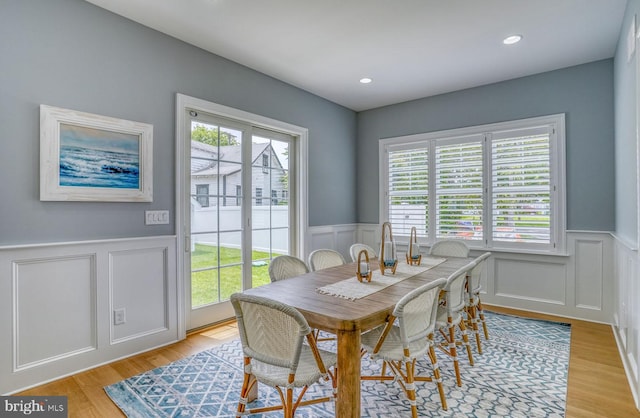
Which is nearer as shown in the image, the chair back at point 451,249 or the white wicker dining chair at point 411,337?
the white wicker dining chair at point 411,337

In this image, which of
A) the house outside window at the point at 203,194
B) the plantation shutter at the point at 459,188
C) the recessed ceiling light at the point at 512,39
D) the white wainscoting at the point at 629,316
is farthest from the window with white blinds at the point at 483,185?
the house outside window at the point at 203,194

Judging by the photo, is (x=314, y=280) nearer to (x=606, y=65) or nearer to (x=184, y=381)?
(x=184, y=381)

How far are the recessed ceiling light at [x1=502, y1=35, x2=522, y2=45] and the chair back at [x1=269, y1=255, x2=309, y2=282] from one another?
2811 mm

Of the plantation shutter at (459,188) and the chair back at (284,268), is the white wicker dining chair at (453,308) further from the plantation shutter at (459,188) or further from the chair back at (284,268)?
the plantation shutter at (459,188)

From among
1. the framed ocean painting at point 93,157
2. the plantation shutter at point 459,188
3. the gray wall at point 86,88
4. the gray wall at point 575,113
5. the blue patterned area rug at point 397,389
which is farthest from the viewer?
the plantation shutter at point 459,188

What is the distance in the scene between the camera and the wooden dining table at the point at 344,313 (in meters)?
1.58

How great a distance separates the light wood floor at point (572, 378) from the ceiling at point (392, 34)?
9.23 ft

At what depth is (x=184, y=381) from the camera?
2.38 metres

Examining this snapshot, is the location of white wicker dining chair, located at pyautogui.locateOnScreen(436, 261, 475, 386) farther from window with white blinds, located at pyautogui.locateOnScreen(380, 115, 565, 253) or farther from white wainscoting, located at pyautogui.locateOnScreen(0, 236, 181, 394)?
white wainscoting, located at pyautogui.locateOnScreen(0, 236, 181, 394)

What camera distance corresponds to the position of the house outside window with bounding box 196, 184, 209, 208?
3386 millimetres

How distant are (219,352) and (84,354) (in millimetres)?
994

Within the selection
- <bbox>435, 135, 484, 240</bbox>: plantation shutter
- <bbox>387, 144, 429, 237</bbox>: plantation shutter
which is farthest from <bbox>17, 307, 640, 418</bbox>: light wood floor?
<bbox>387, 144, 429, 237</bbox>: plantation shutter

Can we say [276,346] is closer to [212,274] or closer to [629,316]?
[212,274]

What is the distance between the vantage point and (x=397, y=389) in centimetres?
227
